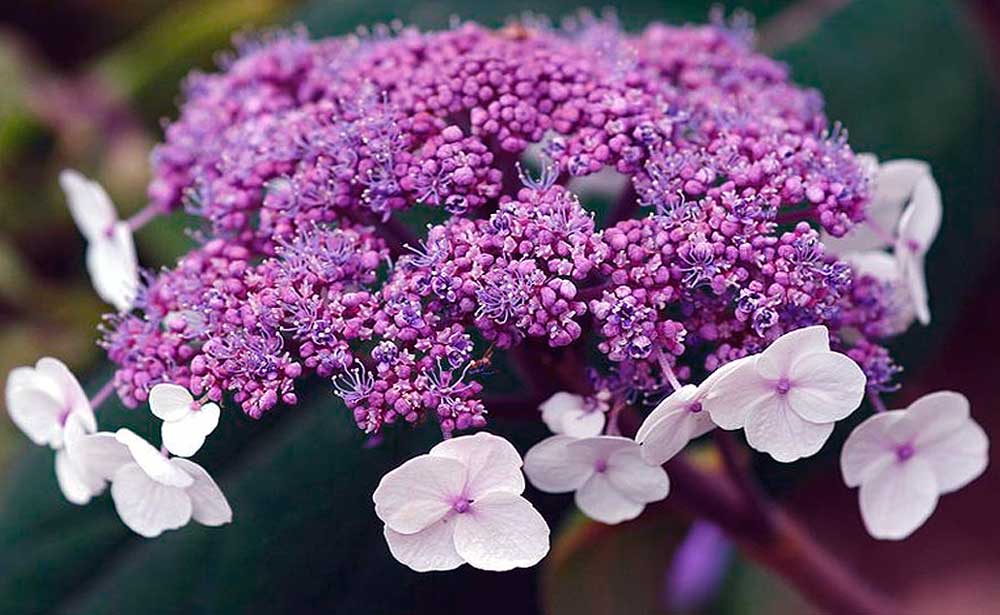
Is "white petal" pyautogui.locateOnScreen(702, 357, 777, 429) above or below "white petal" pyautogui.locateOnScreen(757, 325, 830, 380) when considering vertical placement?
below

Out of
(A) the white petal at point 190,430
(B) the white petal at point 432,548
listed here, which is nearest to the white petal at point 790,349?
(B) the white petal at point 432,548

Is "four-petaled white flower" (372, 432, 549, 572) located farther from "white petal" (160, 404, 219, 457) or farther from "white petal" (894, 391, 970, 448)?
"white petal" (894, 391, 970, 448)

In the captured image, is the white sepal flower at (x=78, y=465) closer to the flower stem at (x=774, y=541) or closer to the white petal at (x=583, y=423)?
the white petal at (x=583, y=423)

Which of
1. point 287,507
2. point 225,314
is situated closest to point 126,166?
point 287,507

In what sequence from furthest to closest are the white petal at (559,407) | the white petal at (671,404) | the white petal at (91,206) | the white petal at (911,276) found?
the white petal at (91,206)
the white petal at (911,276)
the white petal at (559,407)
the white petal at (671,404)

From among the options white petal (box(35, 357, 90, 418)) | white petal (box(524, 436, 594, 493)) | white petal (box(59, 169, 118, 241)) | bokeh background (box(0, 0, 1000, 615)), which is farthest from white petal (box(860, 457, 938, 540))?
white petal (box(59, 169, 118, 241))

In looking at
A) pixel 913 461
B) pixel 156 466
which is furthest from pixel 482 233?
pixel 913 461
